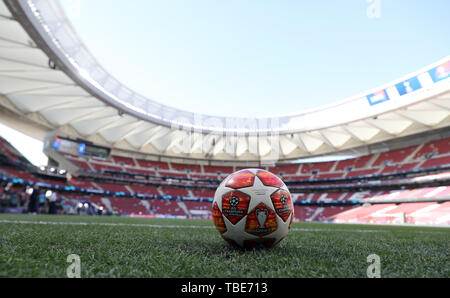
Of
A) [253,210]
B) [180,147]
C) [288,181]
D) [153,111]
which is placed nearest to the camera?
[253,210]

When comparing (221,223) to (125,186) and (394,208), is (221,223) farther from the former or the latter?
(125,186)

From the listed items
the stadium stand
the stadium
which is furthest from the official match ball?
the stadium stand

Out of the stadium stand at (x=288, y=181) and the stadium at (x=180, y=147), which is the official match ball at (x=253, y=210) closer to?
the stadium at (x=180, y=147)

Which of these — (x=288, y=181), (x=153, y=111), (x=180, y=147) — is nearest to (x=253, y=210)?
(x=153, y=111)

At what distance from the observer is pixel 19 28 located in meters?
14.6

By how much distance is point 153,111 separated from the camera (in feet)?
100

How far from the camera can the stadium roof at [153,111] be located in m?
16.9

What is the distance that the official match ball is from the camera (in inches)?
111

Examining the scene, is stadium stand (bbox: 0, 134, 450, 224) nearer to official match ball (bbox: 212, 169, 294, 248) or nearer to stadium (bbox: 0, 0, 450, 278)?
stadium (bbox: 0, 0, 450, 278)

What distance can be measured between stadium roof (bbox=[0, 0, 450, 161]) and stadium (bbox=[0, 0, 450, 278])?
116mm

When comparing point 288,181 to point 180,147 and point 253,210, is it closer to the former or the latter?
point 180,147

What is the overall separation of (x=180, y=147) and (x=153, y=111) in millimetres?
9557

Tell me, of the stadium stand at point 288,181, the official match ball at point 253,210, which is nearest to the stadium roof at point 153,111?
the stadium stand at point 288,181

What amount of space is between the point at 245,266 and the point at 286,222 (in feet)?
3.71
